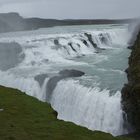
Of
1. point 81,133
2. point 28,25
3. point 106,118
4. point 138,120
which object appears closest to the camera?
point 81,133

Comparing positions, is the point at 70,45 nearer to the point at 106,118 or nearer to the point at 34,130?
the point at 106,118

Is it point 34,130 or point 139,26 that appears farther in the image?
point 139,26

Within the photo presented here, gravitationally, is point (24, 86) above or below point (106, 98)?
below

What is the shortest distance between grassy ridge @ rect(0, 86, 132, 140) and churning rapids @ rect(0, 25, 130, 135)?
1201 cm

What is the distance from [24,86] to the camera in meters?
37.1

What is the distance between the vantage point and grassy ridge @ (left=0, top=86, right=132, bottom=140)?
471 inches

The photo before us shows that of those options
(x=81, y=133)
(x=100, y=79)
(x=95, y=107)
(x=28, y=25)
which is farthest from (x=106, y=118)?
(x=28, y=25)

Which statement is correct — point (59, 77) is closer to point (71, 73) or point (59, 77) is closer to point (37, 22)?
point (71, 73)

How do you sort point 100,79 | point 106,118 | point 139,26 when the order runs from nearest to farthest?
point 106,118 → point 100,79 → point 139,26

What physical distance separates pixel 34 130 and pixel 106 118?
14.8m

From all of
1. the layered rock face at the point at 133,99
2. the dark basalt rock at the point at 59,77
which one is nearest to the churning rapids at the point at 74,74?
the dark basalt rock at the point at 59,77

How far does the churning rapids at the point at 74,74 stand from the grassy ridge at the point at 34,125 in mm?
12012

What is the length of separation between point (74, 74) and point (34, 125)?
22.8 metres

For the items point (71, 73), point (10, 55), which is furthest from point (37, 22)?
point (71, 73)
